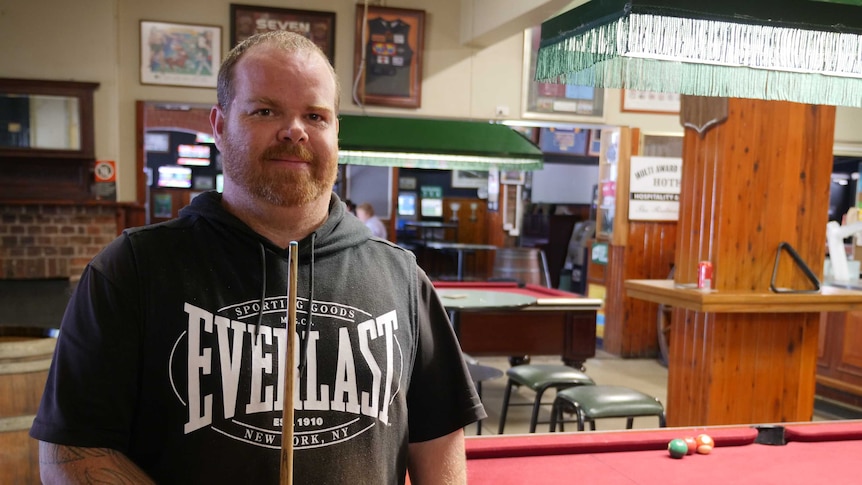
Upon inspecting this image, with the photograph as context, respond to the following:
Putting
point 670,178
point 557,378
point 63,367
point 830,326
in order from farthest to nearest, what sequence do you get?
1. point 670,178
2. point 830,326
3. point 557,378
4. point 63,367

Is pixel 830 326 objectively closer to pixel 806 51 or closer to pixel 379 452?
pixel 806 51

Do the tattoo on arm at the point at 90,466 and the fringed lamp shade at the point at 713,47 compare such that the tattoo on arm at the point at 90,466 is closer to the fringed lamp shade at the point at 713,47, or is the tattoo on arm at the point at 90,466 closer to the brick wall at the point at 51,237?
the fringed lamp shade at the point at 713,47

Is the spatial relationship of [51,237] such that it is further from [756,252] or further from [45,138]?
[756,252]

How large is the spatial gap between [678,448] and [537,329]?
3.02m

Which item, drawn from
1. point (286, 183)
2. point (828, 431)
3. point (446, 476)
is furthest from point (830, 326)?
point (286, 183)

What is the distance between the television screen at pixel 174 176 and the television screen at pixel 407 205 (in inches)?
154

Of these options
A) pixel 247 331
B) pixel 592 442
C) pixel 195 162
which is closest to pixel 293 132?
pixel 247 331

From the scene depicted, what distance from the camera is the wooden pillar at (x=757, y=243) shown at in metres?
3.48

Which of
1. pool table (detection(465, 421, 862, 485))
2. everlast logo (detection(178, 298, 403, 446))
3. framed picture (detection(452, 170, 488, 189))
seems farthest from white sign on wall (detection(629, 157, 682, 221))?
framed picture (detection(452, 170, 488, 189))

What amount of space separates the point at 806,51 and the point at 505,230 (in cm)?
1020

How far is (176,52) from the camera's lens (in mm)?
5828

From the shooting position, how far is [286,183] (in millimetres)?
1218

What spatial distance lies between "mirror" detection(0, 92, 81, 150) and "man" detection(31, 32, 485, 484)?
Result: 496 centimetres

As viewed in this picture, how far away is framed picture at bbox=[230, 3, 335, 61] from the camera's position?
19.3 ft
